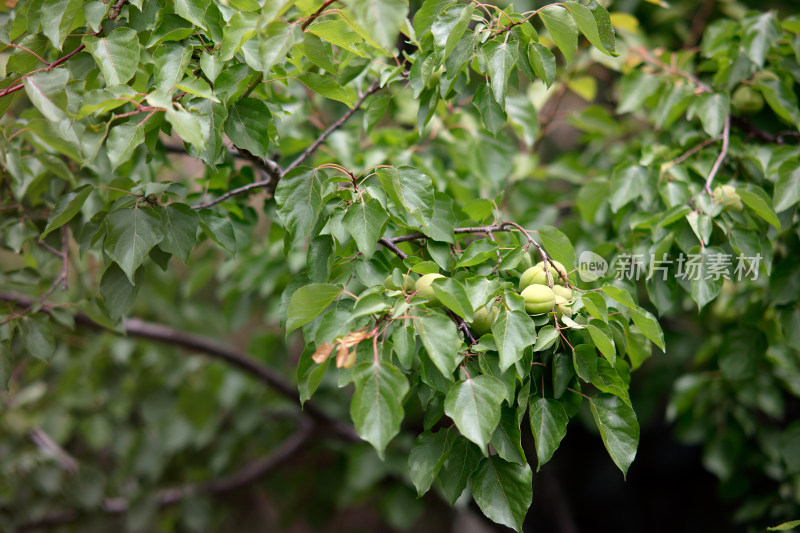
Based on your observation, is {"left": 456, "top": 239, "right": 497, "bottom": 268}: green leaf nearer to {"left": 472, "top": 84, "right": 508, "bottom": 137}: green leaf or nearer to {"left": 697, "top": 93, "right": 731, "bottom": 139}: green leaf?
{"left": 472, "top": 84, "right": 508, "bottom": 137}: green leaf

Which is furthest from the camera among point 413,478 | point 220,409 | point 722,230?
point 220,409

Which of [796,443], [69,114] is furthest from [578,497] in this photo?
[69,114]

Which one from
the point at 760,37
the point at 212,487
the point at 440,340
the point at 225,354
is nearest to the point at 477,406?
the point at 440,340

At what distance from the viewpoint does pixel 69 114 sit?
0.71m

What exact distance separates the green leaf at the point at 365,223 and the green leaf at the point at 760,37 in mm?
733

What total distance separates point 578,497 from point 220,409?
1207 mm

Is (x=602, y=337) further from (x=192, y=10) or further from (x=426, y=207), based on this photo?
(x=192, y=10)

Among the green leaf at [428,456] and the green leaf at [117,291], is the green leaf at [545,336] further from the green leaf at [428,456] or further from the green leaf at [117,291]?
the green leaf at [117,291]

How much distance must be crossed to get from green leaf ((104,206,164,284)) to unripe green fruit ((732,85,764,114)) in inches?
40.3

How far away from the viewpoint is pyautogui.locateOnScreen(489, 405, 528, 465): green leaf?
0.66 meters

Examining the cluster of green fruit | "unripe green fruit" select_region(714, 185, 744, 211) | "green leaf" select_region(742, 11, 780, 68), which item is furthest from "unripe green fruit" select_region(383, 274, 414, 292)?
"green leaf" select_region(742, 11, 780, 68)

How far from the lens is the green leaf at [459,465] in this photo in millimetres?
679

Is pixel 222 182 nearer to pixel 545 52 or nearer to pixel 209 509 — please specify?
pixel 545 52


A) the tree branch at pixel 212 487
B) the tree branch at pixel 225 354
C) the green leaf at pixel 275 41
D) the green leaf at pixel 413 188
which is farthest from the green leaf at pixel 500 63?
the tree branch at pixel 212 487
